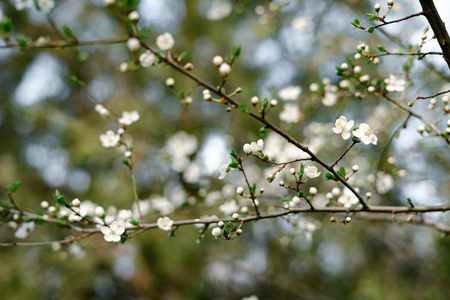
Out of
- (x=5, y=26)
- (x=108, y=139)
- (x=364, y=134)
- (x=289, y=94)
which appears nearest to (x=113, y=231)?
(x=108, y=139)

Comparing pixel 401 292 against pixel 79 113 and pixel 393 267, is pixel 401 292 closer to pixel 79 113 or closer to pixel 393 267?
pixel 393 267

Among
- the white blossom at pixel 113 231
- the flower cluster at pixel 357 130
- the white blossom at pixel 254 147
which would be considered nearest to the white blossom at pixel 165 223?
the white blossom at pixel 113 231

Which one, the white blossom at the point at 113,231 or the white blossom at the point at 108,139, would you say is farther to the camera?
the white blossom at the point at 108,139

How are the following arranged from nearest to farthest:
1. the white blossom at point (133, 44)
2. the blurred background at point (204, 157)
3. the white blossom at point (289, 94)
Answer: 1. the white blossom at point (133, 44)
2. the white blossom at point (289, 94)
3. the blurred background at point (204, 157)

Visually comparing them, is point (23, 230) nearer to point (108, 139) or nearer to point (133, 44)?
point (108, 139)

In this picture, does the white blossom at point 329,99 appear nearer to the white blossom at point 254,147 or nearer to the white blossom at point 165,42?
the white blossom at point 254,147

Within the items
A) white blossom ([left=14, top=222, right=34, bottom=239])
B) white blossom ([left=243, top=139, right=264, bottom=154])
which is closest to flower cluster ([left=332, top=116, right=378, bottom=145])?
white blossom ([left=243, top=139, right=264, bottom=154])

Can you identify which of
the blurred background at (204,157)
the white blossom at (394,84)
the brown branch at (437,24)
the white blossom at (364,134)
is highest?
the brown branch at (437,24)
